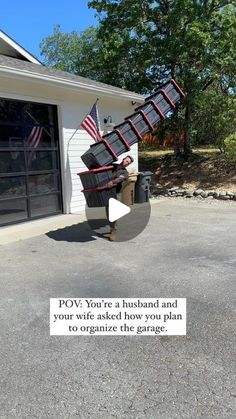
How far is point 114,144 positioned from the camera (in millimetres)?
7699

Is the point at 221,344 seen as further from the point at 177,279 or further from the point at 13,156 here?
the point at 13,156

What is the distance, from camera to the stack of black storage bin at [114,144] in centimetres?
723

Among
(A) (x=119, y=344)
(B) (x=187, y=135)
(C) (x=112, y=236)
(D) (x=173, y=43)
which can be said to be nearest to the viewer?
(A) (x=119, y=344)

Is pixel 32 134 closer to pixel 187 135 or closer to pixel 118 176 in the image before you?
pixel 118 176

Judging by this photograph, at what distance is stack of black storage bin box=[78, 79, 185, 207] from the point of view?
7234 mm

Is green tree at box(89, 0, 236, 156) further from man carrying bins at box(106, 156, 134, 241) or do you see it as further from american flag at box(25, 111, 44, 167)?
man carrying bins at box(106, 156, 134, 241)

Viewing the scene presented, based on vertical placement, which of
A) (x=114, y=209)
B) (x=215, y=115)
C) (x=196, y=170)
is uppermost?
(x=215, y=115)

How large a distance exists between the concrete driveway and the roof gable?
23.7 ft

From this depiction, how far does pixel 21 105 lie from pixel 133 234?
3.81m

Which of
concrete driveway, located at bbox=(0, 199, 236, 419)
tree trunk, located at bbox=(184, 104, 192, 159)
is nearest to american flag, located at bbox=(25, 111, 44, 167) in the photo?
concrete driveway, located at bbox=(0, 199, 236, 419)

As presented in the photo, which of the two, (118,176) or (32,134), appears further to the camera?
(32,134)

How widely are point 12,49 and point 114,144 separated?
6077 mm

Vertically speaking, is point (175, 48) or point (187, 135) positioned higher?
point (175, 48)

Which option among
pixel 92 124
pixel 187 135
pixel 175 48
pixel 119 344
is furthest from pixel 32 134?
pixel 187 135
